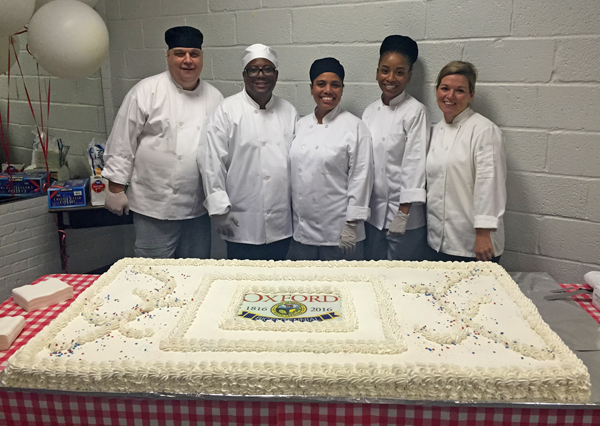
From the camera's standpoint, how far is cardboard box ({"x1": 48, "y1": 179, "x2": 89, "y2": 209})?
2.84m

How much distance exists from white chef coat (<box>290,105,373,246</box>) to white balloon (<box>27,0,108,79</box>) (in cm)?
110

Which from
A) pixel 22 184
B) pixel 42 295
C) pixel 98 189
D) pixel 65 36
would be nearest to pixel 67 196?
pixel 98 189

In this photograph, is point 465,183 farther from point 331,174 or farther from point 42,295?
point 42,295

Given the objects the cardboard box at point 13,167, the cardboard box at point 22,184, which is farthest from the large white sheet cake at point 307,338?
the cardboard box at point 13,167

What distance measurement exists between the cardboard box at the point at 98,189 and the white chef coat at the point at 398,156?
154cm

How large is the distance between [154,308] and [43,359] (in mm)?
358

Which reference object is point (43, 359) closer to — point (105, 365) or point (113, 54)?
point (105, 365)

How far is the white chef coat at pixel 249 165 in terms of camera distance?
2451 millimetres

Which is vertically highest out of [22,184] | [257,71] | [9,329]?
[257,71]

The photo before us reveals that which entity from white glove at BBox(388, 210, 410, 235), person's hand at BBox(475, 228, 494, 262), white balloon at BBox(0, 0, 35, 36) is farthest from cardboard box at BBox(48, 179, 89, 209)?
person's hand at BBox(475, 228, 494, 262)

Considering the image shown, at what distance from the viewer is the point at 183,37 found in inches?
97.5

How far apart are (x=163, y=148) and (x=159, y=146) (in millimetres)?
23

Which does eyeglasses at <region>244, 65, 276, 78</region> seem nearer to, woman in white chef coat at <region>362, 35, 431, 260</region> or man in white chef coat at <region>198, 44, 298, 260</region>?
man in white chef coat at <region>198, 44, 298, 260</region>

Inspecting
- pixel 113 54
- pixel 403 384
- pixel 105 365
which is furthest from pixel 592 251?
pixel 113 54
